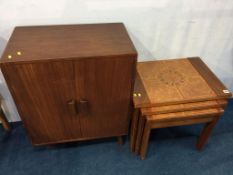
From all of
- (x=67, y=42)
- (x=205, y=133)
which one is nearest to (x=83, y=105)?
(x=67, y=42)

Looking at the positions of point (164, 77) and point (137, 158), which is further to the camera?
point (137, 158)

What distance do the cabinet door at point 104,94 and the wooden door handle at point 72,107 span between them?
0.03 metres

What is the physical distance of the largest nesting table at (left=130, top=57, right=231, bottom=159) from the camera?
1225 mm

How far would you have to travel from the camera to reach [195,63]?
58.9 inches

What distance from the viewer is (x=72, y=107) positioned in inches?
46.9

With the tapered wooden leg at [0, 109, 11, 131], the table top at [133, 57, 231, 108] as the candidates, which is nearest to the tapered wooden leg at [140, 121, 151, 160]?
the table top at [133, 57, 231, 108]

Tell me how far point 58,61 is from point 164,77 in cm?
69

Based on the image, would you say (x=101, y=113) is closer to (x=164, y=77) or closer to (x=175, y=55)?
(x=164, y=77)

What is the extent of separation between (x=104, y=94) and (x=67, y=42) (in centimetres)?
34

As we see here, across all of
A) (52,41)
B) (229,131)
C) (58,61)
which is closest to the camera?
(58,61)

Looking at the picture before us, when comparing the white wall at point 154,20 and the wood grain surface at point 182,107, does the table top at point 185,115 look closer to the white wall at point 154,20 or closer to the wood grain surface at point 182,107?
the wood grain surface at point 182,107

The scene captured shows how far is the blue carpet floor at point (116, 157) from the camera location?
4.76ft

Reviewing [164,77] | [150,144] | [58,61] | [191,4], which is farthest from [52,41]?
[150,144]

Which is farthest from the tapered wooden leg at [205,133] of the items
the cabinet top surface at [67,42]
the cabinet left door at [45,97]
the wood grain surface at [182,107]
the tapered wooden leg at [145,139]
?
the cabinet left door at [45,97]
